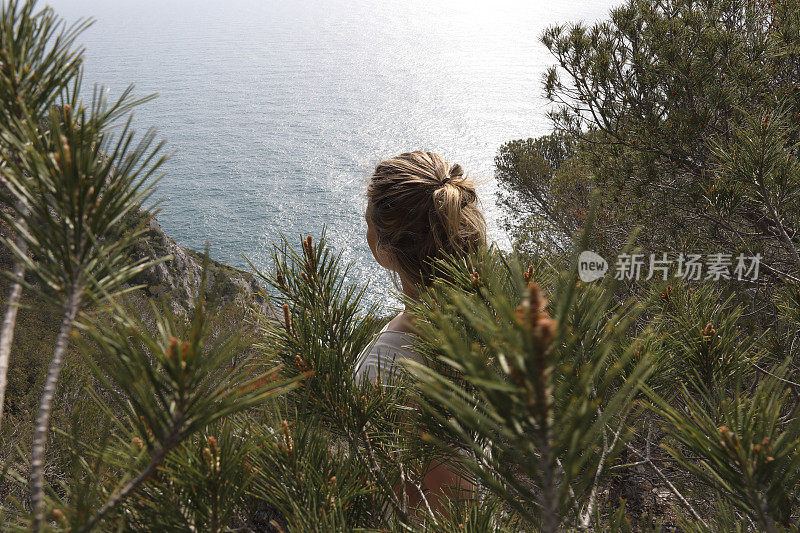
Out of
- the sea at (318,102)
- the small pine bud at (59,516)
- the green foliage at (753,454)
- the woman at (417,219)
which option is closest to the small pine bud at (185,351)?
the small pine bud at (59,516)

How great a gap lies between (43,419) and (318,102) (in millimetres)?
42689

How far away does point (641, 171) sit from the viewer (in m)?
3.05

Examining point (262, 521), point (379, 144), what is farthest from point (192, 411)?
point (379, 144)

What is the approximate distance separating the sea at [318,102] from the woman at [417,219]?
1255 cm

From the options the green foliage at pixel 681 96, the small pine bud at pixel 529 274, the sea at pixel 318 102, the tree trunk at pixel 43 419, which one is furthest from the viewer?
the sea at pixel 318 102

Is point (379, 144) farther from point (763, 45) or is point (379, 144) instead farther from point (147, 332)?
point (147, 332)

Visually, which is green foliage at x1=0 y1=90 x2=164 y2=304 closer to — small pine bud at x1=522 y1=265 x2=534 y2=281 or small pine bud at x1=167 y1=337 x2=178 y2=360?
small pine bud at x1=167 y1=337 x2=178 y2=360

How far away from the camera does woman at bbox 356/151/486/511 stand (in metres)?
1.06

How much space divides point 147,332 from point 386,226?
785mm

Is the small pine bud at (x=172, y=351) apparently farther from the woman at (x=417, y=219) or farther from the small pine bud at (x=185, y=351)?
the woman at (x=417, y=219)

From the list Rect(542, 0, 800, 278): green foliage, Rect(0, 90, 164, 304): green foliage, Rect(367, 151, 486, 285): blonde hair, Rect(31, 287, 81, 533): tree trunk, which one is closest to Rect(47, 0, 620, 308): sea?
Rect(542, 0, 800, 278): green foliage

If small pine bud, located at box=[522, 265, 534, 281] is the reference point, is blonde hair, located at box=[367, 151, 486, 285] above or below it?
above

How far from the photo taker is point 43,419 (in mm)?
359

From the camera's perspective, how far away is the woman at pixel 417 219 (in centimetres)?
106
